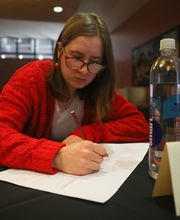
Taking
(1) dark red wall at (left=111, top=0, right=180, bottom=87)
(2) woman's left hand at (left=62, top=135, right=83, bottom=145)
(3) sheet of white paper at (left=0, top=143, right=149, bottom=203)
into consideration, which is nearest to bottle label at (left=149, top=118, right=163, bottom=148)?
(3) sheet of white paper at (left=0, top=143, right=149, bottom=203)

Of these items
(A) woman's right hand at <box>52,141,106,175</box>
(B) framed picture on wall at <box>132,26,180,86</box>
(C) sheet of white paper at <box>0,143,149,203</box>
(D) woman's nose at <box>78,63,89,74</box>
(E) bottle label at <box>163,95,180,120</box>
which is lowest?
(C) sheet of white paper at <box>0,143,149,203</box>

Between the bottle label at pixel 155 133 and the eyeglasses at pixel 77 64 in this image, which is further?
the eyeglasses at pixel 77 64

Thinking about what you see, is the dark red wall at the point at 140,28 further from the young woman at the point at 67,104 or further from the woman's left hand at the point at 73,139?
the woman's left hand at the point at 73,139

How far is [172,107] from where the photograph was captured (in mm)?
419

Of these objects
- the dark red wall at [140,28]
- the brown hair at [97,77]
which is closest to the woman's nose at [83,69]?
the brown hair at [97,77]

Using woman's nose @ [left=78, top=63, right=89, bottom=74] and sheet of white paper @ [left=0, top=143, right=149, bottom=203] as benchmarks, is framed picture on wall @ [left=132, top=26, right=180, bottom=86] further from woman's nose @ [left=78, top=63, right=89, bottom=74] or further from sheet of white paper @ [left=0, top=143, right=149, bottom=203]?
sheet of white paper @ [left=0, top=143, right=149, bottom=203]

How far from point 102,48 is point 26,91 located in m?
0.37

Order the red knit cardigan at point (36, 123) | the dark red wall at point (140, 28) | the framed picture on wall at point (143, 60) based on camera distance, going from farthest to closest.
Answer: the framed picture on wall at point (143, 60) < the dark red wall at point (140, 28) < the red knit cardigan at point (36, 123)

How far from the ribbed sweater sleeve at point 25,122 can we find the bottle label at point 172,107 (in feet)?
0.92

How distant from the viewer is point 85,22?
0.86 metres

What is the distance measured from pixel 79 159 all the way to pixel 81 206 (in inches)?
6.3

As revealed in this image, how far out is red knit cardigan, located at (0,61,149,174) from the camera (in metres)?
0.52

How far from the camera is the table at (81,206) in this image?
1.01ft

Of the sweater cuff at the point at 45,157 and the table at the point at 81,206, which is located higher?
the sweater cuff at the point at 45,157
